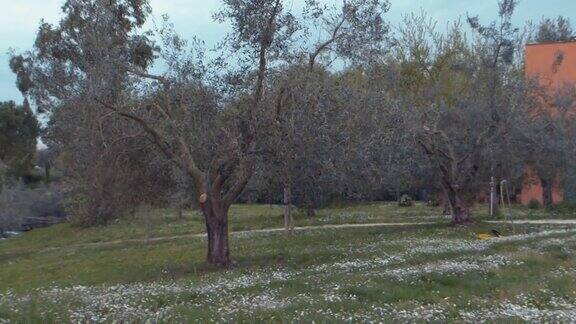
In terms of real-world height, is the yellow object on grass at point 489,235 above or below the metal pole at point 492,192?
below

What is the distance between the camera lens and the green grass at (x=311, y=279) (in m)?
11.4

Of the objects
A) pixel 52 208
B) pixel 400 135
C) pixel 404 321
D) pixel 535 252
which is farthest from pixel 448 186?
pixel 52 208

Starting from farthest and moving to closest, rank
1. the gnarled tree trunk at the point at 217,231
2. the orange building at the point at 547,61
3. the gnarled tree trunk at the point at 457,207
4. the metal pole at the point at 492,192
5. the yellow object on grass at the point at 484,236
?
the orange building at the point at 547,61 → the metal pole at the point at 492,192 → the gnarled tree trunk at the point at 457,207 → the yellow object on grass at the point at 484,236 → the gnarled tree trunk at the point at 217,231

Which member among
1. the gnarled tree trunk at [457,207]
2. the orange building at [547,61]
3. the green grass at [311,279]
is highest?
the orange building at [547,61]

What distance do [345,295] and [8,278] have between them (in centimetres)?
1343

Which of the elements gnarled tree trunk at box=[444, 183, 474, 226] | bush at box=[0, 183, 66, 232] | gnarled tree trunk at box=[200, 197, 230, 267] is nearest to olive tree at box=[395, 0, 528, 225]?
gnarled tree trunk at box=[444, 183, 474, 226]

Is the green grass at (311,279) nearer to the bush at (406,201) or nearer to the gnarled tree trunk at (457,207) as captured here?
the gnarled tree trunk at (457,207)

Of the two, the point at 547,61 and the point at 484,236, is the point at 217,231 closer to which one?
the point at 484,236

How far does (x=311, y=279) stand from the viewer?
16391 millimetres

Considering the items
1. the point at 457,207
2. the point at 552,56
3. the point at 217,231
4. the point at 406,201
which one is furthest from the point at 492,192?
the point at 552,56

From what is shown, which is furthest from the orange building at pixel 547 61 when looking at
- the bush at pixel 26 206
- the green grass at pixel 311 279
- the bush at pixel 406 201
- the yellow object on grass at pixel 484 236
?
the bush at pixel 26 206

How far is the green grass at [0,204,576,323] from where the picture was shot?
1144cm

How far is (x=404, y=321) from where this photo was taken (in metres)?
10.6

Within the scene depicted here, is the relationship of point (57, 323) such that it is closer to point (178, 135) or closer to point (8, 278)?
point (178, 135)
